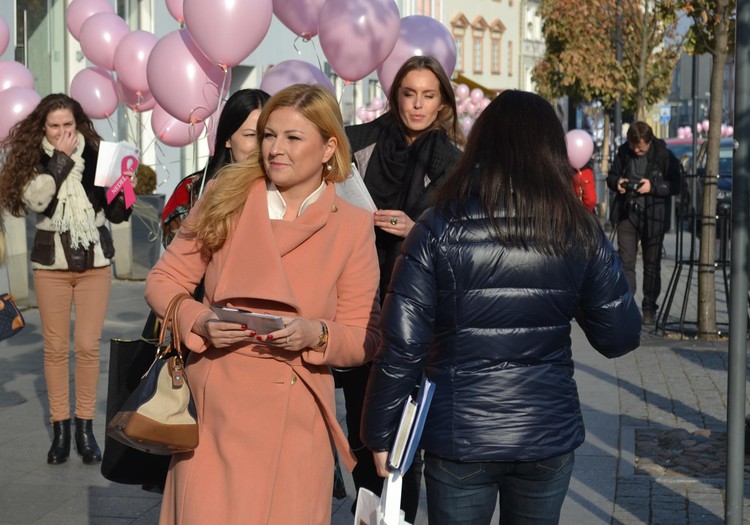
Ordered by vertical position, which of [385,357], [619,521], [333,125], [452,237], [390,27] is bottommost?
[619,521]

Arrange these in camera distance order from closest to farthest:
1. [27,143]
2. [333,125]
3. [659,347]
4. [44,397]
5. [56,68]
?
[333,125], [27,143], [44,397], [659,347], [56,68]

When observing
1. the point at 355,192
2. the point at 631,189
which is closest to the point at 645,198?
the point at 631,189

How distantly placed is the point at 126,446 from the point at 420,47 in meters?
4.12

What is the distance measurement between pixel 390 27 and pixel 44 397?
354cm

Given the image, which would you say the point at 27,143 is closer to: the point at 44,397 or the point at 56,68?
the point at 44,397

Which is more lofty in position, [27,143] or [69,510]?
[27,143]

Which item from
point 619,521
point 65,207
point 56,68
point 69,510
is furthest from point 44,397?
point 56,68

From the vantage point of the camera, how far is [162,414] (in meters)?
3.53

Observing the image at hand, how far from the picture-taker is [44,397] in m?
8.77

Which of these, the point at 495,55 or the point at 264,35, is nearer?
the point at 264,35

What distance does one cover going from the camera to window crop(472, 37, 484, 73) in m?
65.9

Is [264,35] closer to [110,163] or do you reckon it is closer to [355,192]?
[110,163]

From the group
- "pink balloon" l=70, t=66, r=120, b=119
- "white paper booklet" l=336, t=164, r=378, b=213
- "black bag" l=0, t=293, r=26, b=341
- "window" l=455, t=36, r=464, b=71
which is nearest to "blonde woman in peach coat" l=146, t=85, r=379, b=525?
"white paper booklet" l=336, t=164, r=378, b=213

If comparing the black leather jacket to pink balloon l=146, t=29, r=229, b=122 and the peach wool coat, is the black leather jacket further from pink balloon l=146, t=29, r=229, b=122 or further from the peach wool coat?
the peach wool coat
